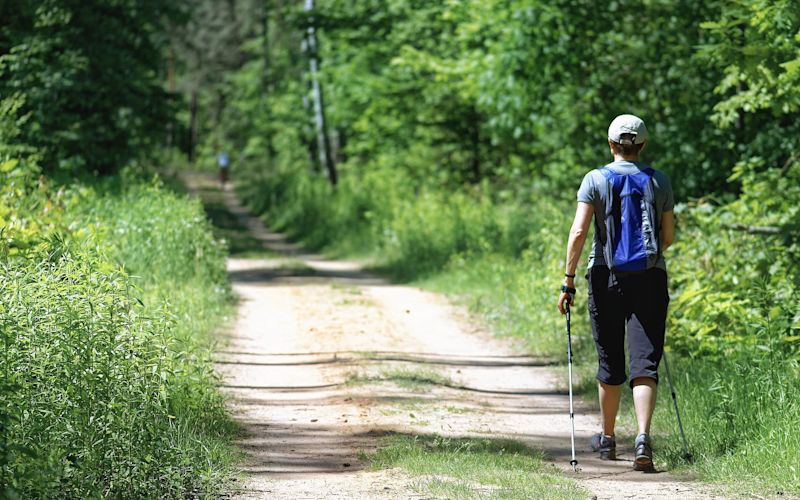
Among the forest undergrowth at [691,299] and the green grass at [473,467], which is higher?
the forest undergrowth at [691,299]

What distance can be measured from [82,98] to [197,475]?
16385 mm

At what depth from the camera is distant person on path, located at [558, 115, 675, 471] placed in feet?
23.6

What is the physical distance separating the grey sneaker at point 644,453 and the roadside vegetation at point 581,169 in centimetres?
31

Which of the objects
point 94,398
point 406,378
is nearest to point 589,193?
point 94,398

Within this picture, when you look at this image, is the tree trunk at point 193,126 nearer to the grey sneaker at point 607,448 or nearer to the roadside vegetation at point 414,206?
the roadside vegetation at point 414,206

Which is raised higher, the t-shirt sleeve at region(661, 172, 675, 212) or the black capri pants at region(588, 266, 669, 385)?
the t-shirt sleeve at region(661, 172, 675, 212)

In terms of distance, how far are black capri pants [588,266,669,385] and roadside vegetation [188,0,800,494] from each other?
0.69m

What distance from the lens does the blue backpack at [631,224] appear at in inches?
283

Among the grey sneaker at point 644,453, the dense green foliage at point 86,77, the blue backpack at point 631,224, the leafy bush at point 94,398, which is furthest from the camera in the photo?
the dense green foliage at point 86,77

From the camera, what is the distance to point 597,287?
741 centimetres

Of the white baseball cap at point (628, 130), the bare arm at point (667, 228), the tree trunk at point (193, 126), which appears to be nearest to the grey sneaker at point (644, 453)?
the bare arm at point (667, 228)

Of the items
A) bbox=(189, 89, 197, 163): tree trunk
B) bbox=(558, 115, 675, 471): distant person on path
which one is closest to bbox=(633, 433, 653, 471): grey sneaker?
bbox=(558, 115, 675, 471): distant person on path

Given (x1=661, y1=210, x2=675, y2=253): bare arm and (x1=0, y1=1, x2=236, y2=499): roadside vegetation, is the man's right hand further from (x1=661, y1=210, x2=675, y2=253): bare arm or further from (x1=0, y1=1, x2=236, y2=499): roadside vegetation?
(x1=0, y1=1, x2=236, y2=499): roadside vegetation

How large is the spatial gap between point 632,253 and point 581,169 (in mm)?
12108
